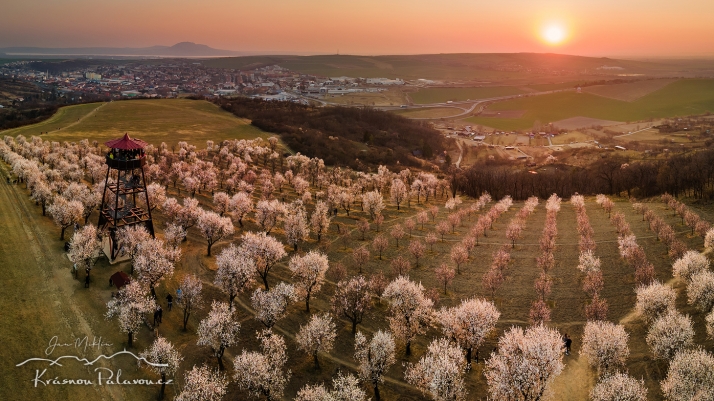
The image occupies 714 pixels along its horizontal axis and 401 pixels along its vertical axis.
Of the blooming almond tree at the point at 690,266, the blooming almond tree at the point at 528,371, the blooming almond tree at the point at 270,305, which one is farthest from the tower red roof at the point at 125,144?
the blooming almond tree at the point at 690,266

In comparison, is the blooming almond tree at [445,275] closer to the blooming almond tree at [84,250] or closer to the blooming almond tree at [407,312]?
the blooming almond tree at [407,312]

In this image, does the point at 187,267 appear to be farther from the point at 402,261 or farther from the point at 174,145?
the point at 174,145

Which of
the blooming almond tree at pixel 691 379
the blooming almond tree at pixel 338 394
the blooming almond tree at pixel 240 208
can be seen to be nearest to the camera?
the blooming almond tree at pixel 691 379

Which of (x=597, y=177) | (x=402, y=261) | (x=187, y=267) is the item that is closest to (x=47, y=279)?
(x=187, y=267)

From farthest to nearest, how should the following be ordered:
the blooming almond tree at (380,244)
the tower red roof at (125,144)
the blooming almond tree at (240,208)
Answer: the blooming almond tree at (240,208) < the blooming almond tree at (380,244) < the tower red roof at (125,144)

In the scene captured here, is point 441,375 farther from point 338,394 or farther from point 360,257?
point 360,257

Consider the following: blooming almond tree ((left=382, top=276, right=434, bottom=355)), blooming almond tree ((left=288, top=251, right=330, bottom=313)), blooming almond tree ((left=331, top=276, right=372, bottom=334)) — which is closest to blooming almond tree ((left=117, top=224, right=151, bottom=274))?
blooming almond tree ((left=288, top=251, right=330, bottom=313))

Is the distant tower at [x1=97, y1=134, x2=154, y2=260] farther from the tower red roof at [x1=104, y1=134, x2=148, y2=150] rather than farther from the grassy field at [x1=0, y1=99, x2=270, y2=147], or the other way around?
the grassy field at [x1=0, y1=99, x2=270, y2=147]
